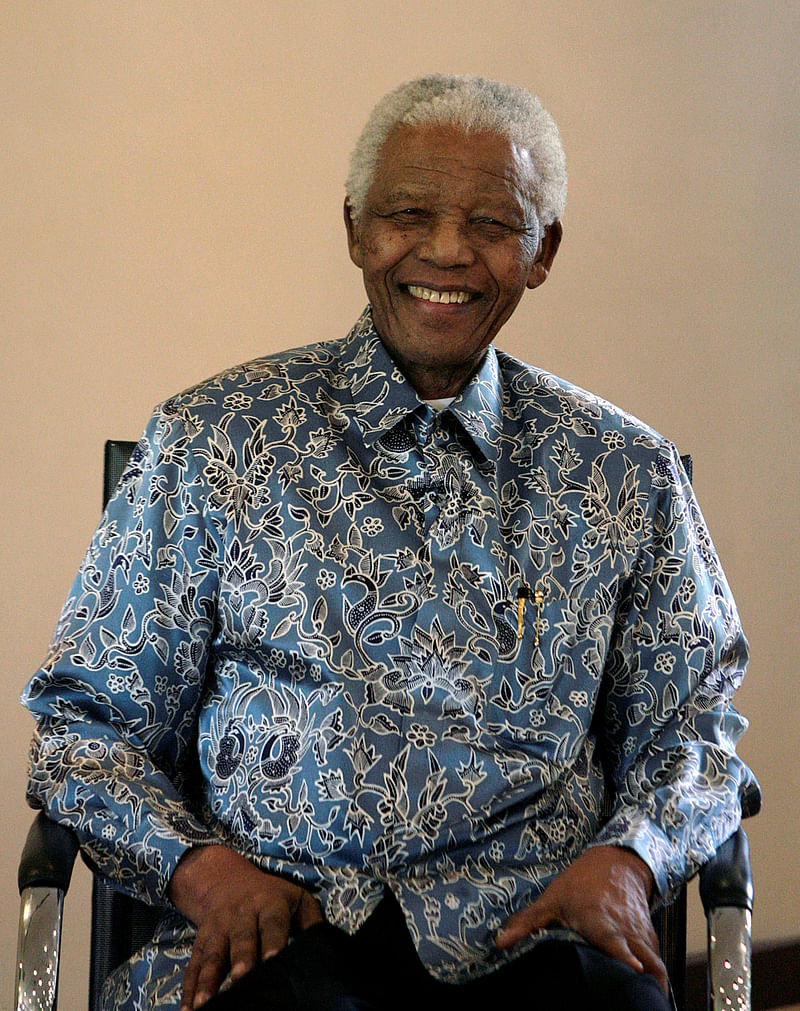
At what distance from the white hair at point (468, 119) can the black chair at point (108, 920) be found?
2.79ft

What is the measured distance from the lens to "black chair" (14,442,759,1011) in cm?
119

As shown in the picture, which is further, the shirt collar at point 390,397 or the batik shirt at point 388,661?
the shirt collar at point 390,397

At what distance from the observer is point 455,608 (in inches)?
56.0

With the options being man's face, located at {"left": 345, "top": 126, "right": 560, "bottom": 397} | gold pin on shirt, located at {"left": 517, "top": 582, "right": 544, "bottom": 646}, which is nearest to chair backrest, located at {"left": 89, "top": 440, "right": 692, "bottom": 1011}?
gold pin on shirt, located at {"left": 517, "top": 582, "right": 544, "bottom": 646}

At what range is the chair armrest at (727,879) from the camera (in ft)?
4.21

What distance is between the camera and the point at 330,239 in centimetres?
236

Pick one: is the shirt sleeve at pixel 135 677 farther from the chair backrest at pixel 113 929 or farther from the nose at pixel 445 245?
the nose at pixel 445 245

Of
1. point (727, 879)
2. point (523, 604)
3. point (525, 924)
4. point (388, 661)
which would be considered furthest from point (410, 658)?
point (727, 879)

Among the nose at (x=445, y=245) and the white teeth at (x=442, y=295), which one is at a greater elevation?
the nose at (x=445, y=245)

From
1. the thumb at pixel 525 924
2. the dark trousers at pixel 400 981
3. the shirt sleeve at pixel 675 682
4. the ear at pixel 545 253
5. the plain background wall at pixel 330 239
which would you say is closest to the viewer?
the dark trousers at pixel 400 981

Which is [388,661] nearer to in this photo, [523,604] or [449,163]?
[523,604]

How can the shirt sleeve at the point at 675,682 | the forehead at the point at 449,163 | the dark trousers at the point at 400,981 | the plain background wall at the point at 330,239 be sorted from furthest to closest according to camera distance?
the plain background wall at the point at 330,239 < the forehead at the point at 449,163 < the shirt sleeve at the point at 675,682 < the dark trousers at the point at 400,981

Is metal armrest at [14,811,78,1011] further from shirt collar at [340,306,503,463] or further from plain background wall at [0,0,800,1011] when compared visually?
plain background wall at [0,0,800,1011]

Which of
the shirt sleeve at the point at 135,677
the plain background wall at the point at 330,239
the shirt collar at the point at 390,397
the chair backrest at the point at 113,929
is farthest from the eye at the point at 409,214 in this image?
the chair backrest at the point at 113,929
